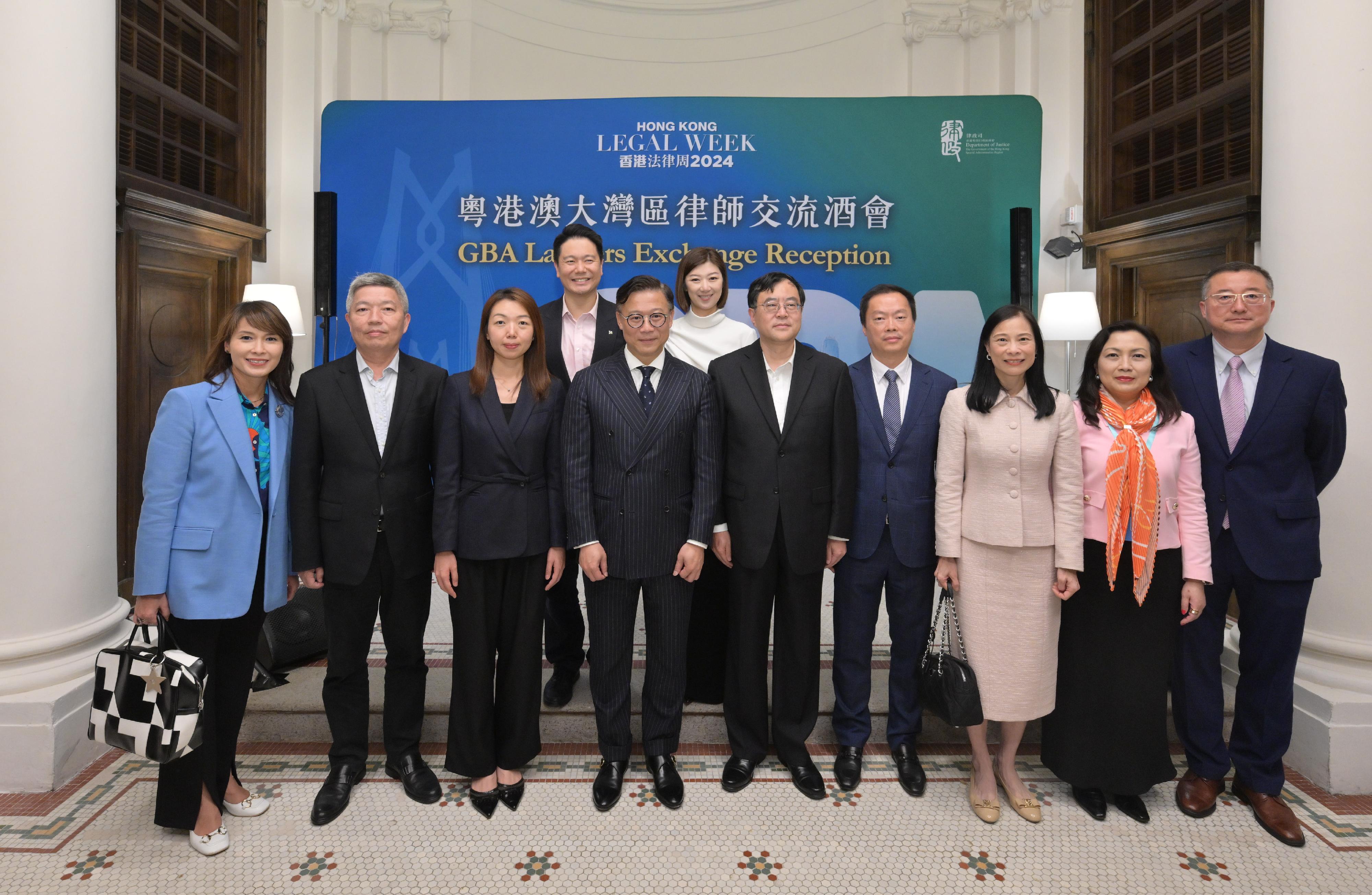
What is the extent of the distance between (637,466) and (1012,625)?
4.04ft

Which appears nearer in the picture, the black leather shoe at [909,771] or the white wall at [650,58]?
the black leather shoe at [909,771]

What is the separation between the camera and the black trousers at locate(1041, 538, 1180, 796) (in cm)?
231

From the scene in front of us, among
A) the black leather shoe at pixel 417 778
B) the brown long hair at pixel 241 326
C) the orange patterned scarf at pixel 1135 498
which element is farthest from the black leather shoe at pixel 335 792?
the orange patterned scarf at pixel 1135 498

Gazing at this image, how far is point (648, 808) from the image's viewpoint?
240cm

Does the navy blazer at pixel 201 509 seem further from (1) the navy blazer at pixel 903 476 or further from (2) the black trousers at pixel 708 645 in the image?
(1) the navy blazer at pixel 903 476

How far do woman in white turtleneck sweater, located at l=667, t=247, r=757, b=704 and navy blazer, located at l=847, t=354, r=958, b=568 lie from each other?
1.73ft

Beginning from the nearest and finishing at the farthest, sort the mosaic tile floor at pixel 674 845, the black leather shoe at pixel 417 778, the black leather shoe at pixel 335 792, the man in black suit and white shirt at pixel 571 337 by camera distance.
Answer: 1. the mosaic tile floor at pixel 674 845
2. the black leather shoe at pixel 335 792
3. the black leather shoe at pixel 417 778
4. the man in black suit and white shirt at pixel 571 337

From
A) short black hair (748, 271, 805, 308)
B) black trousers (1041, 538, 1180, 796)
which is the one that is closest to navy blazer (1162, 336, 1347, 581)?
black trousers (1041, 538, 1180, 796)

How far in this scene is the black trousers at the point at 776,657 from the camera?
95.6 inches

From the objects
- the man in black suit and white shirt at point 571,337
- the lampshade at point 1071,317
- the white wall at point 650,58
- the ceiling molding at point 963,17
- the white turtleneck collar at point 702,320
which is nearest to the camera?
→ the man in black suit and white shirt at point 571,337

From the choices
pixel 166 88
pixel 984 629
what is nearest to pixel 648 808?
pixel 984 629

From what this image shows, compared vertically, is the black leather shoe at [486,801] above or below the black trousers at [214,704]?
below

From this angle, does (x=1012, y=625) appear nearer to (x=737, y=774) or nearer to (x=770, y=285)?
(x=737, y=774)

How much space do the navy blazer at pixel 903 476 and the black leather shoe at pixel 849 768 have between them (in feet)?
2.23
